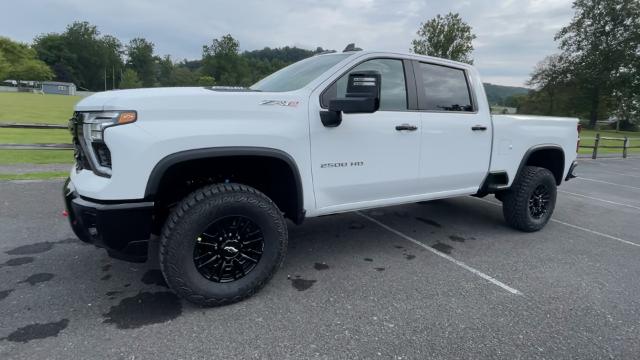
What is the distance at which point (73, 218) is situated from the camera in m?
2.71

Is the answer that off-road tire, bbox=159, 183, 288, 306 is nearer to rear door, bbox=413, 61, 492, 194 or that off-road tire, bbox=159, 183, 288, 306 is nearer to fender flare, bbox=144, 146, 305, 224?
fender flare, bbox=144, 146, 305, 224

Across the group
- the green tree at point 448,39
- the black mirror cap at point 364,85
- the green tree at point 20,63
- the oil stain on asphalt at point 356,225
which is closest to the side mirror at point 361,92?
the black mirror cap at point 364,85

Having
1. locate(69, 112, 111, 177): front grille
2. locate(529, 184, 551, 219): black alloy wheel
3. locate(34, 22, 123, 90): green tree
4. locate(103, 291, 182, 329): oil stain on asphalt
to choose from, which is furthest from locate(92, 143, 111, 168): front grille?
locate(34, 22, 123, 90): green tree

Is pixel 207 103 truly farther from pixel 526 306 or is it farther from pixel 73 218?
pixel 526 306

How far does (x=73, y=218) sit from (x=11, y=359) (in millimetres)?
926

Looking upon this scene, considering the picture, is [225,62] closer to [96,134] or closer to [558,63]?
[558,63]

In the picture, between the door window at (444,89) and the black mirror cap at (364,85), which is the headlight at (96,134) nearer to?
the black mirror cap at (364,85)

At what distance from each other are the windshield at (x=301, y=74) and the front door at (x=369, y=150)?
9.9 inches

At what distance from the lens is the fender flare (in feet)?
8.04

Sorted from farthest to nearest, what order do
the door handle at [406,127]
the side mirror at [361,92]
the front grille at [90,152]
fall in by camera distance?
the door handle at [406,127] < the side mirror at [361,92] < the front grille at [90,152]

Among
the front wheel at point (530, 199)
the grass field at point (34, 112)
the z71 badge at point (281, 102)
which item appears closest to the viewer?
the z71 badge at point (281, 102)

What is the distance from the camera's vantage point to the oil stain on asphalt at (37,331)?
2352 mm

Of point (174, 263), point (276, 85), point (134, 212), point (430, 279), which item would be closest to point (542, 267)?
point (430, 279)

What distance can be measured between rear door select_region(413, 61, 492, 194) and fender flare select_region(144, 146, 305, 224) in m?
1.39
